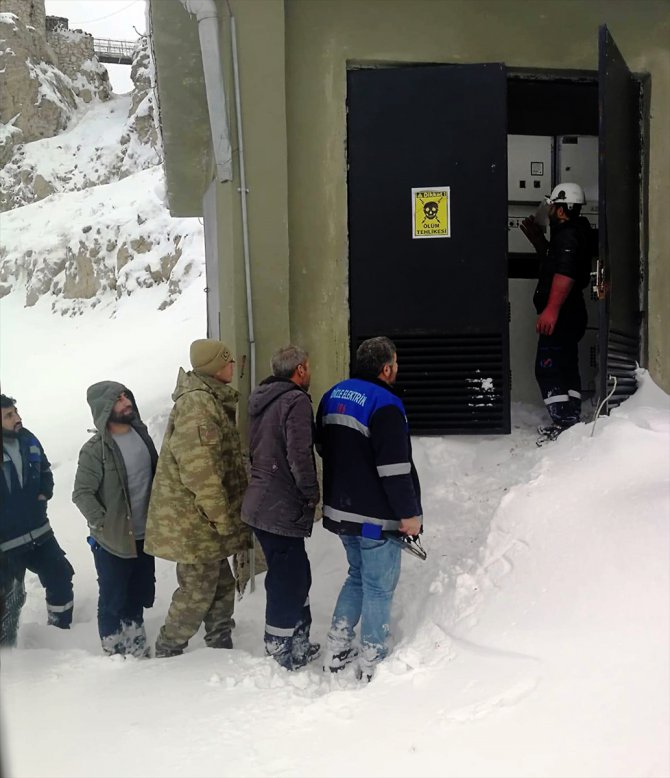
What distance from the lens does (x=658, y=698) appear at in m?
2.50

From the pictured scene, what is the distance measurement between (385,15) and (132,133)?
4052cm

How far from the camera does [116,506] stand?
13.4 feet

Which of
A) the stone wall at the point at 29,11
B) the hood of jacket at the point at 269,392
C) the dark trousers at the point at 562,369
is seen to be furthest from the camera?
the stone wall at the point at 29,11

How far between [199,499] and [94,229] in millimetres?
27914

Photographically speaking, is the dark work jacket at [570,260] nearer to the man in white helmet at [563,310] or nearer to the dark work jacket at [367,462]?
the man in white helmet at [563,310]

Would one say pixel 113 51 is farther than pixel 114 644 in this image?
Yes

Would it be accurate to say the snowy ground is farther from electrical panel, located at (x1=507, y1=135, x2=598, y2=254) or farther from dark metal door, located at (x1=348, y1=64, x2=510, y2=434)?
electrical panel, located at (x1=507, y1=135, x2=598, y2=254)

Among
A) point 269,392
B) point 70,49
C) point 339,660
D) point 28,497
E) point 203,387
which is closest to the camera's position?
point 339,660

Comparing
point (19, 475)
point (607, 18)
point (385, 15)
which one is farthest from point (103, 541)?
point (607, 18)

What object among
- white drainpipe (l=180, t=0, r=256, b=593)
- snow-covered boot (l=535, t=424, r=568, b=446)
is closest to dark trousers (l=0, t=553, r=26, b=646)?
white drainpipe (l=180, t=0, r=256, b=593)

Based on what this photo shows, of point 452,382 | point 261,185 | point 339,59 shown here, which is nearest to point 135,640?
point 452,382

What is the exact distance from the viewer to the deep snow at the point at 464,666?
8.33 ft

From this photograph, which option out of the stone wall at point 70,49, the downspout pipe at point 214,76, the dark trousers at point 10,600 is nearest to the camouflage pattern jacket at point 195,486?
the dark trousers at point 10,600

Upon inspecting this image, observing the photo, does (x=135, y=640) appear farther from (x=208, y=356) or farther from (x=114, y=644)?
(x=208, y=356)
